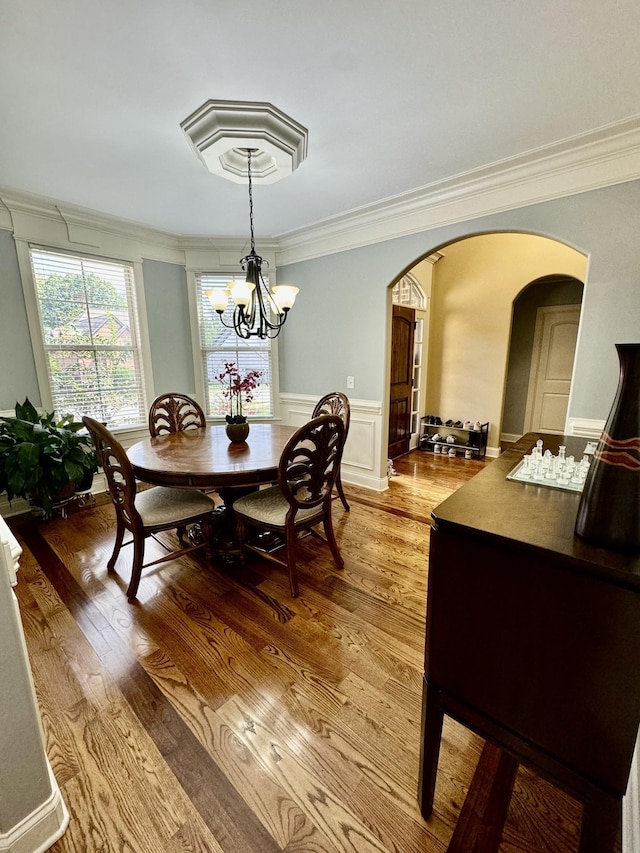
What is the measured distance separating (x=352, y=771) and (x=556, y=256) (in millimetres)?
5188

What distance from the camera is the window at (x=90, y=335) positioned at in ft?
10.7

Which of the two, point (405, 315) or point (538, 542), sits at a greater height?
point (405, 315)

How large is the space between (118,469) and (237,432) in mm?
825

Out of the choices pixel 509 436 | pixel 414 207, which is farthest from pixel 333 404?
pixel 509 436

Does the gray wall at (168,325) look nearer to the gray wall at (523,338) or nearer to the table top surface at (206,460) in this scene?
the table top surface at (206,460)

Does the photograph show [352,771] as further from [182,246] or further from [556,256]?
[556,256]

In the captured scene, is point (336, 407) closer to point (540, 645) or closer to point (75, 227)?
point (540, 645)

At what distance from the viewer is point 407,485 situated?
Answer: 3908 millimetres

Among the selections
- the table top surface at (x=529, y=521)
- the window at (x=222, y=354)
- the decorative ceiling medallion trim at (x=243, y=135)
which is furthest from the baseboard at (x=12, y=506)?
the table top surface at (x=529, y=521)

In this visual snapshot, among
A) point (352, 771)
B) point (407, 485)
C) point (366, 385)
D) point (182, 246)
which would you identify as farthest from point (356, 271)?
point (352, 771)

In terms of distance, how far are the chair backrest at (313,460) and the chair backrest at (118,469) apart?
84 centimetres

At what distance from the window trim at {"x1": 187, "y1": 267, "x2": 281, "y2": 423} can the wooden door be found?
4.81 ft

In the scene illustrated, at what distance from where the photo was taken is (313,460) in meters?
2.01

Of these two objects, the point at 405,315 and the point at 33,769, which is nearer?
the point at 33,769
